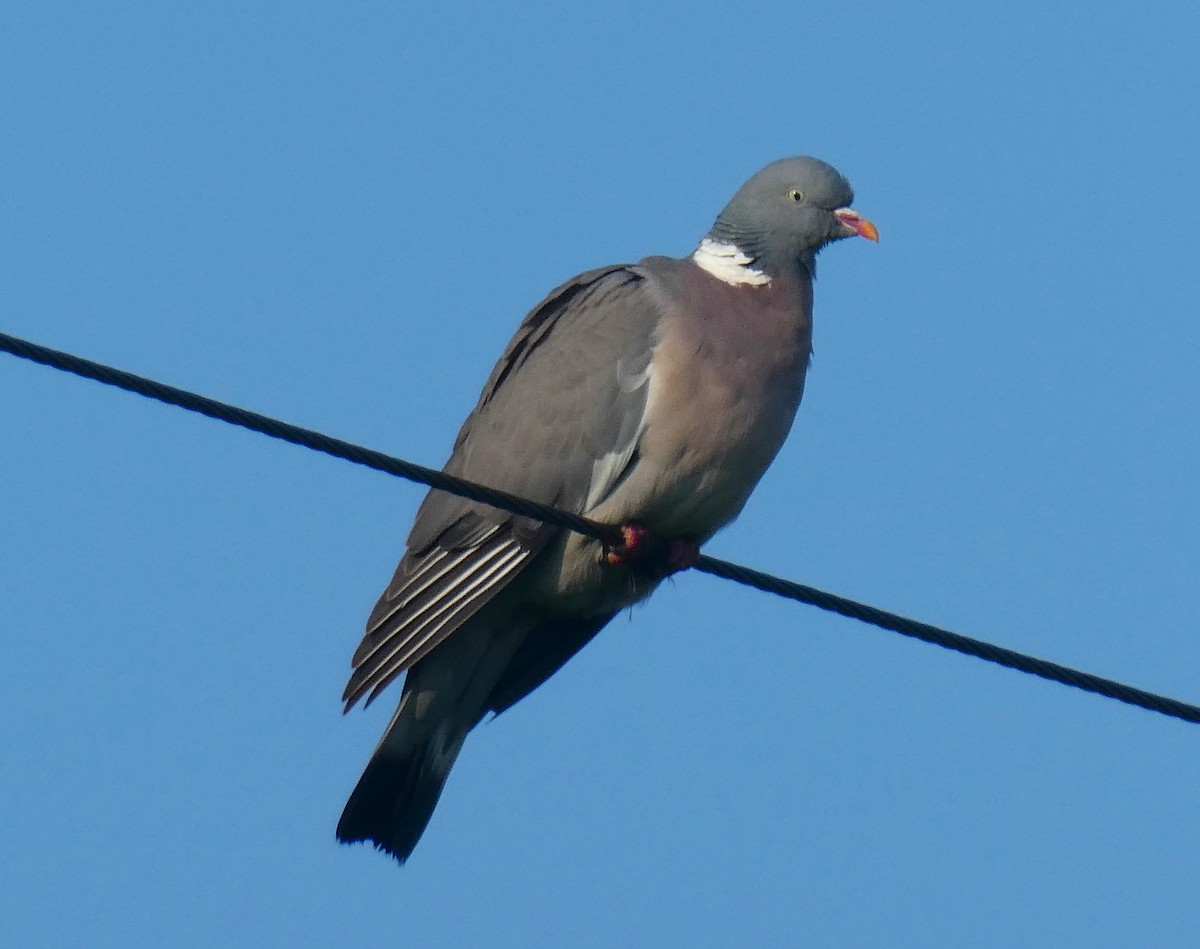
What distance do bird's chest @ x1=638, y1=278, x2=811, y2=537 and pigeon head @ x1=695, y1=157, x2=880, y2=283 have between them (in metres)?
0.44

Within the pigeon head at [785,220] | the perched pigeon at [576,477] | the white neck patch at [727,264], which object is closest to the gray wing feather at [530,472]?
the perched pigeon at [576,477]

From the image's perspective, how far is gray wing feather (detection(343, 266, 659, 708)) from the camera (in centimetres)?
554

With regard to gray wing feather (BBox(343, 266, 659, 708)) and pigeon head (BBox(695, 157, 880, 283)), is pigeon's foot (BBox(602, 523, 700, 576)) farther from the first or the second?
pigeon head (BBox(695, 157, 880, 283))

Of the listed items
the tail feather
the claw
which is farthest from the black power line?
the tail feather

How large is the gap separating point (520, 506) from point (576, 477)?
122cm

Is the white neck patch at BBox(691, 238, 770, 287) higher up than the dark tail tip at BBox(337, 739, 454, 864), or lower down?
higher up

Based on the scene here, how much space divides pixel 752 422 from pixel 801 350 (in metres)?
0.42

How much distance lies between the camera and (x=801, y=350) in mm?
5863

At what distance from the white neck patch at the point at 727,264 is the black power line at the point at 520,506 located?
1.49 meters

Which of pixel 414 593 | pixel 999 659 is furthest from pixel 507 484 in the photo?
pixel 999 659

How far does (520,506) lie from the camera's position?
14.2ft

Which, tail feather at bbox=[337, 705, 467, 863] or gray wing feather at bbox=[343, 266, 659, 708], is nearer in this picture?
gray wing feather at bbox=[343, 266, 659, 708]

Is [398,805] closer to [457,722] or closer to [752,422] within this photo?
[457,722]

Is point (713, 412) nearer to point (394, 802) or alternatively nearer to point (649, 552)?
point (649, 552)
